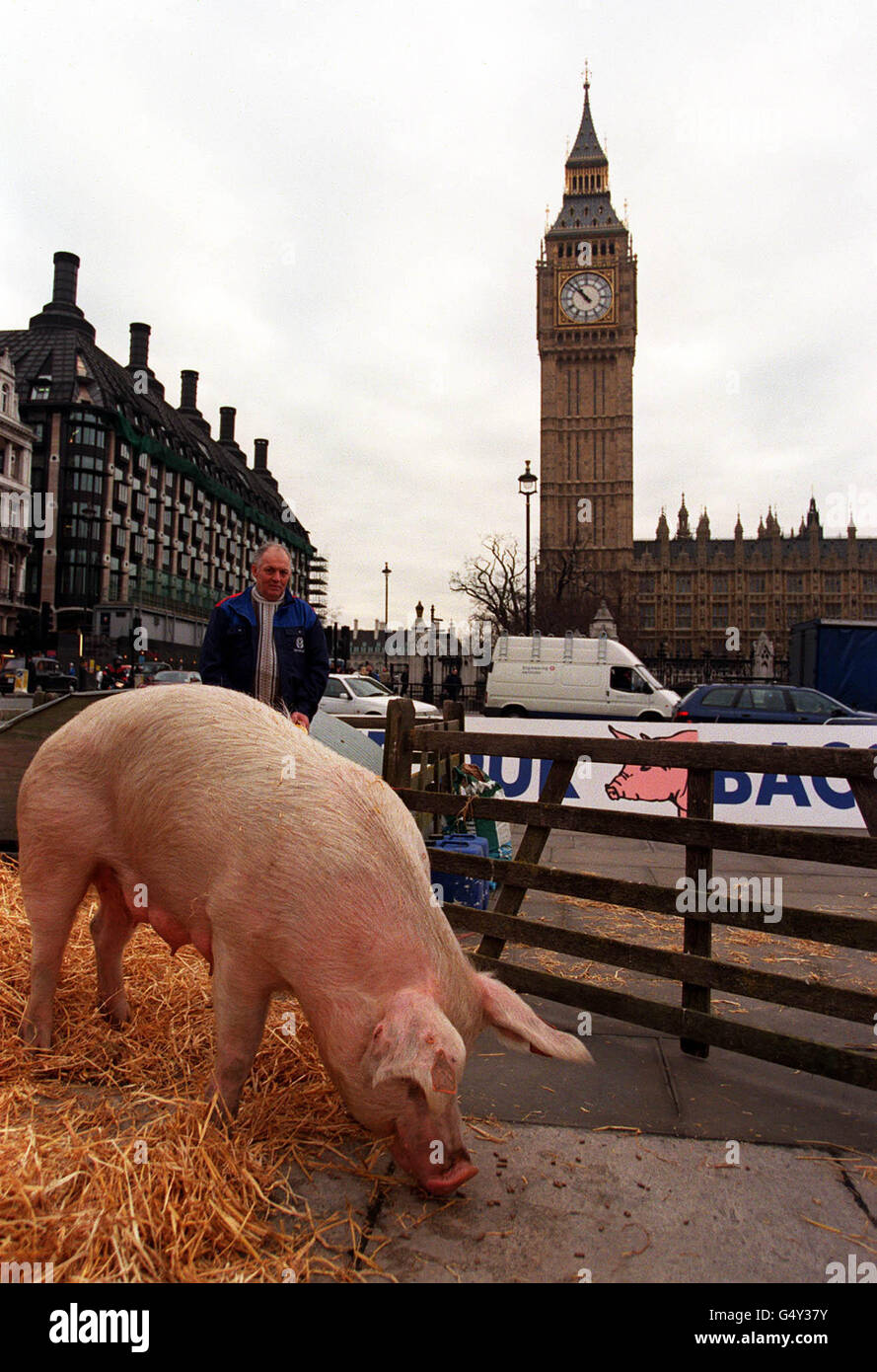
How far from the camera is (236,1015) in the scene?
249cm

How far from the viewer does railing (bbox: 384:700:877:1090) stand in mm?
3174

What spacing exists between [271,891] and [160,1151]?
89 centimetres

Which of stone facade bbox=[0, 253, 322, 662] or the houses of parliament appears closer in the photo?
stone facade bbox=[0, 253, 322, 662]

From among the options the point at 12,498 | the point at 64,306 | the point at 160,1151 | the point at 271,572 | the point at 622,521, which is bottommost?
the point at 160,1151

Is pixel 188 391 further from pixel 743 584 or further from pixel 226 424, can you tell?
pixel 743 584

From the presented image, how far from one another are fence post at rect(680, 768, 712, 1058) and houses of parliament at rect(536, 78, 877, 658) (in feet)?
323

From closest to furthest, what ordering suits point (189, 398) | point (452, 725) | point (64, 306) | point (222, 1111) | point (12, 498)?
1. point (222, 1111)
2. point (452, 725)
3. point (12, 498)
4. point (64, 306)
5. point (189, 398)

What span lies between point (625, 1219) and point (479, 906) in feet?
10.8

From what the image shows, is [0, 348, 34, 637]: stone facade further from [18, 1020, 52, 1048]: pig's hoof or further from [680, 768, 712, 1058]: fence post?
[680, 768, 712, 1058]: fence post

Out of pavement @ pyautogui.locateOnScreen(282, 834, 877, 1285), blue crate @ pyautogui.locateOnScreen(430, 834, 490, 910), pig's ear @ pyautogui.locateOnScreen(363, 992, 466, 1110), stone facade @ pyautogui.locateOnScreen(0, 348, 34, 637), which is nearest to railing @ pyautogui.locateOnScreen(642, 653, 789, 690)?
blue crate @ pyautogui.locateOnScreen(430, 834, 490, 910)

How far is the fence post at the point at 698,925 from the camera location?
3.58m

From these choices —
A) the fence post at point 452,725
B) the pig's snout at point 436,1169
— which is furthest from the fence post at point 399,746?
the pig's snout at point 436,1169

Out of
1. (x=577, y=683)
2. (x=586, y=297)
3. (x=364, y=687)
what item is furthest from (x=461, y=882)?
(x=586, y=297)

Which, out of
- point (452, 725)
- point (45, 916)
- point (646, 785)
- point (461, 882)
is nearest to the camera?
point (45, 916)
